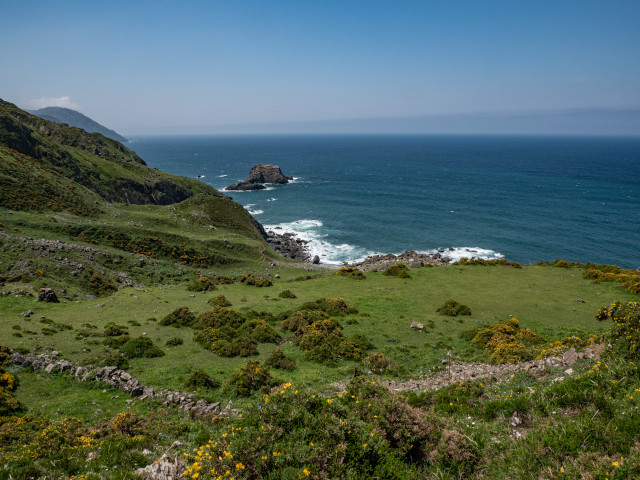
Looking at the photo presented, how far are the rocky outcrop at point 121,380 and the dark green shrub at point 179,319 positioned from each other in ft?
29.2

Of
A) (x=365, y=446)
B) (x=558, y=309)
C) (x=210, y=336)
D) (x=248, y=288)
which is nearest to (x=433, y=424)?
(x=365, y=446)

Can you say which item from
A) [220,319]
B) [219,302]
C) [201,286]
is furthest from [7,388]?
[201,286]

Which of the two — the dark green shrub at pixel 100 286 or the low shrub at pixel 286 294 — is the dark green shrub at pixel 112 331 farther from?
the low shrub at pixel 286 294

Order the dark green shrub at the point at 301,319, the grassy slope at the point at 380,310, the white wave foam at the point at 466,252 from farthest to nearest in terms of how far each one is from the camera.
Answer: the white wave foam at the point at 466,252, the dark green shrub at the point at 301,319, the grassy slope at the point at 380,310

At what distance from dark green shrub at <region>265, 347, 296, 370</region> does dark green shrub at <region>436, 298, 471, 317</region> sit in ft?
56.8

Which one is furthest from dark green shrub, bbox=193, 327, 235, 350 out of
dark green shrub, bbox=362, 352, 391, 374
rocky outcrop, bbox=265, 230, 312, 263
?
rocky outcrop, bbox=265, 230, 312, 263

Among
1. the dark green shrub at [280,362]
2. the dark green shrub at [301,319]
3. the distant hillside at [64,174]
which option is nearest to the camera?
the dark green shrub at [280,362]

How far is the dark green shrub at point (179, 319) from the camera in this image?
28.8m

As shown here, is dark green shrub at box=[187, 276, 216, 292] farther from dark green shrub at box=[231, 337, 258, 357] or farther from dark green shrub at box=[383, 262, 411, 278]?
dark green shrub at box=[383, 262, 411, 278]

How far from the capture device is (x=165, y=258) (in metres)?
54.7

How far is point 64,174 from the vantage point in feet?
258

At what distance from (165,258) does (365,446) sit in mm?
53922

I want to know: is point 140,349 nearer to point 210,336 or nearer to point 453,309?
point 210,336

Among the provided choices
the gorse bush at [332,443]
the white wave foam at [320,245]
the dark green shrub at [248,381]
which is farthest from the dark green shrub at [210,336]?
the white wave foam at [320,245]
